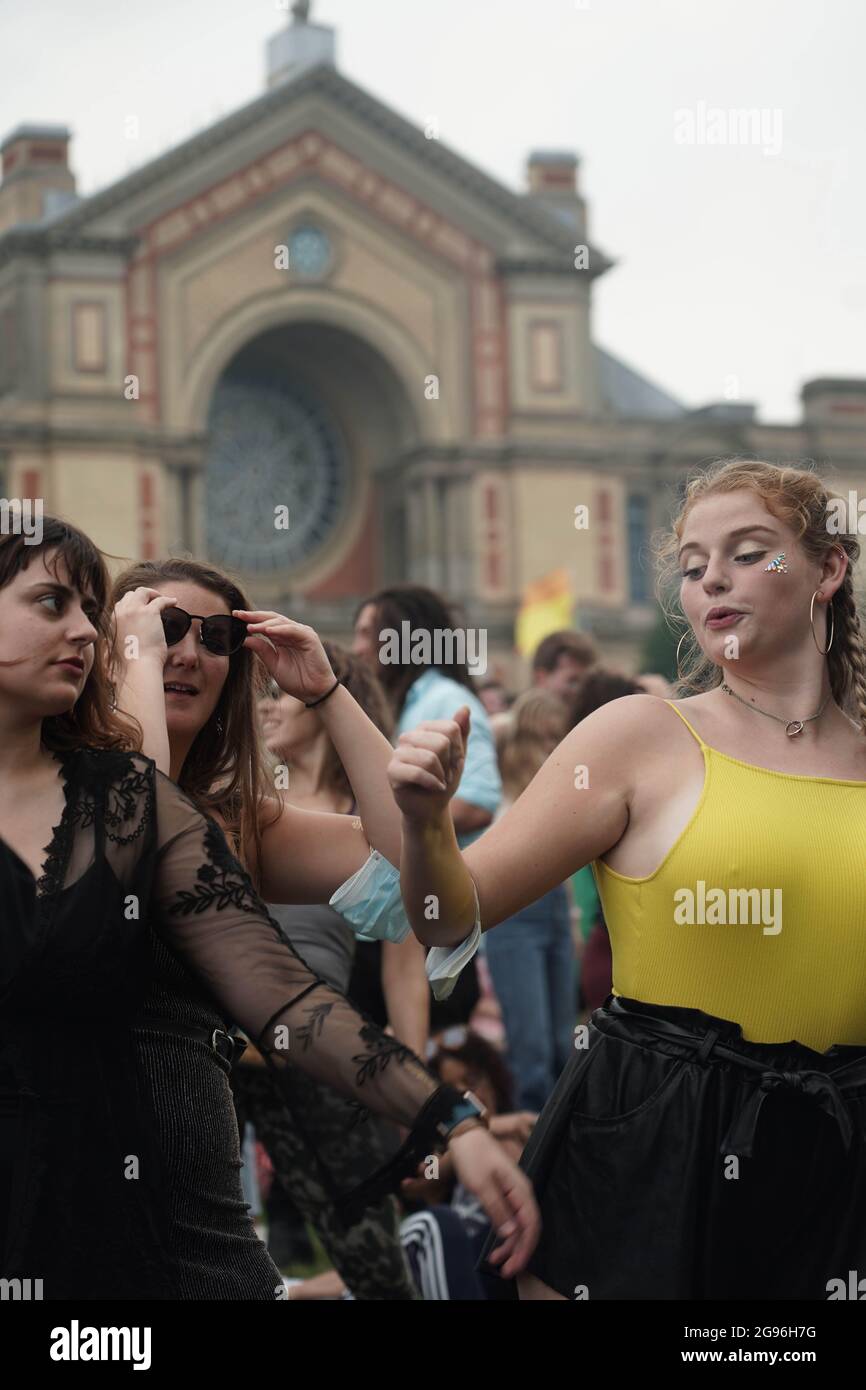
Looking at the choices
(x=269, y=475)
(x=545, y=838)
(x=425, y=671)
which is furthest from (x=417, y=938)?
(x=269, y=475)

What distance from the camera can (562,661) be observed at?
9.03 meters

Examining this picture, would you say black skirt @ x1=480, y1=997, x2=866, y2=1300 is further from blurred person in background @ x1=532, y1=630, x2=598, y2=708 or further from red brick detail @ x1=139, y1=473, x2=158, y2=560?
red brick detail @ x1=139, y1=473, x2=158, y2=560

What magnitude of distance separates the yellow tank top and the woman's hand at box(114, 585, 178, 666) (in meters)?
0.95

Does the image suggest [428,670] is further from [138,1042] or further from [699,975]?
[138,1042]

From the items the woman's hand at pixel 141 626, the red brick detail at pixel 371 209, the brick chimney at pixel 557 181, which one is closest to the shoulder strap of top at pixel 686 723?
the woman's hand at pixel 141 626

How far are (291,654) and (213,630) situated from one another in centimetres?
17

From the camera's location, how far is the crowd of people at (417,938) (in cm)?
276

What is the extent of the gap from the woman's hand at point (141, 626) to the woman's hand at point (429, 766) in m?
0.68

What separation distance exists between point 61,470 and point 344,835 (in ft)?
89.4

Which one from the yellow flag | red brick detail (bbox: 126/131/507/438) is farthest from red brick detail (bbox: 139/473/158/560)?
the yellow flag

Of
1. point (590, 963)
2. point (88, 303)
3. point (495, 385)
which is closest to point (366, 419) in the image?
point (495, 385)

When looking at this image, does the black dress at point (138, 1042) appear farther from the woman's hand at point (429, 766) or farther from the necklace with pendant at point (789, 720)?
the necklace with pendant at point (789, 720)
